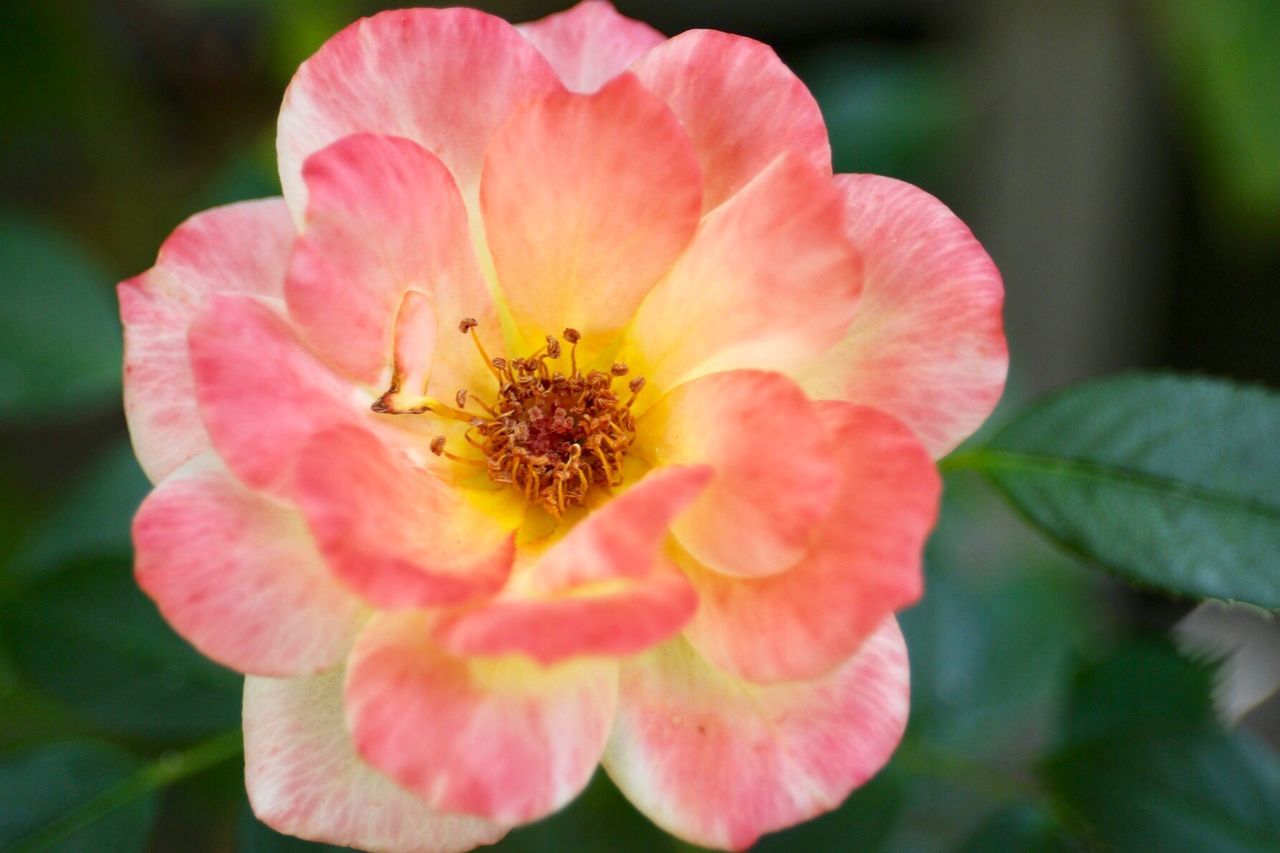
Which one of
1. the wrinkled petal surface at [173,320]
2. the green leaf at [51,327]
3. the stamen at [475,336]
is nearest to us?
the wrinkled petal surface at [173,320]

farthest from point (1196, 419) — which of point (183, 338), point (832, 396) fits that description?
point (183, 338)

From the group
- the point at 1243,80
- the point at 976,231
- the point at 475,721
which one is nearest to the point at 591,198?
the point at 475,721

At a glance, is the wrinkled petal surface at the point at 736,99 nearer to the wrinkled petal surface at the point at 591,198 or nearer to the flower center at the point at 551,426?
the wrinkled petal surface at the point at 591,198

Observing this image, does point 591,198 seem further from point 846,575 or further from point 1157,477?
point 1157,477

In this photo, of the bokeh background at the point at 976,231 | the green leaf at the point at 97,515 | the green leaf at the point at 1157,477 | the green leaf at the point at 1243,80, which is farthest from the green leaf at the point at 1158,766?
the green leaf at the point at 1243,80

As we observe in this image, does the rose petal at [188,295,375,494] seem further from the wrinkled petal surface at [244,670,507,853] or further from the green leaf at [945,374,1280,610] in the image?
the green leaf at [945,374,1280,610]
